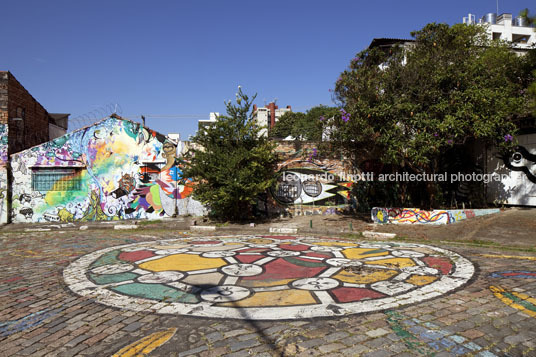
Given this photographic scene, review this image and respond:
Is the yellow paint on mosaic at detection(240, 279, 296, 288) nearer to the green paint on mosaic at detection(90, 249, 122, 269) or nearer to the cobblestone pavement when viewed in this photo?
the cobblestone pavement

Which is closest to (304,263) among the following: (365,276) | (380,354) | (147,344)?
(365,276)

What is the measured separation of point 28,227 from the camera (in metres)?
13.7

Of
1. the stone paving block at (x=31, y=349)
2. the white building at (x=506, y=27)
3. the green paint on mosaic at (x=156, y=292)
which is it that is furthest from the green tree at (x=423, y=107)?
the white building at (x=506, y=27)

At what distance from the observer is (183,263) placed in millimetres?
6992

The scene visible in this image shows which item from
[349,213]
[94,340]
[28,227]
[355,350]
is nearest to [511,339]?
[355,350]

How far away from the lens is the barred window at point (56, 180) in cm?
1492

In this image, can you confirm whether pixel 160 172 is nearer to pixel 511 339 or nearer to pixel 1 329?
pixel 1 329

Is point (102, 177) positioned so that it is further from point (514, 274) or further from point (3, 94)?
point (514, 274)

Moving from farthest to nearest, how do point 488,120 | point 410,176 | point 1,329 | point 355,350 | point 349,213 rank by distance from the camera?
1. point 349,213
2. point 410,176
3. point 488,120
4. point 1,329
5. point 355,350

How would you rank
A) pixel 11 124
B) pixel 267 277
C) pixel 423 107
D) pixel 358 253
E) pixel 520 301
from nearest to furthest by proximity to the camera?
1. pixel 520 301
2. pixel 267 277
3. pixel 358 253
4. pixel 423 107
5. pixel 11 124

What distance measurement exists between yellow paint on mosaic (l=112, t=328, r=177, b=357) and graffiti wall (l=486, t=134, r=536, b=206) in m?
13.1

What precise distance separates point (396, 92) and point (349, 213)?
19.3 ft

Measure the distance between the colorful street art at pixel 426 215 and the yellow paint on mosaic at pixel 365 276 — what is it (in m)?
6.41

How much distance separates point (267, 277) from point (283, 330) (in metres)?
2.16
